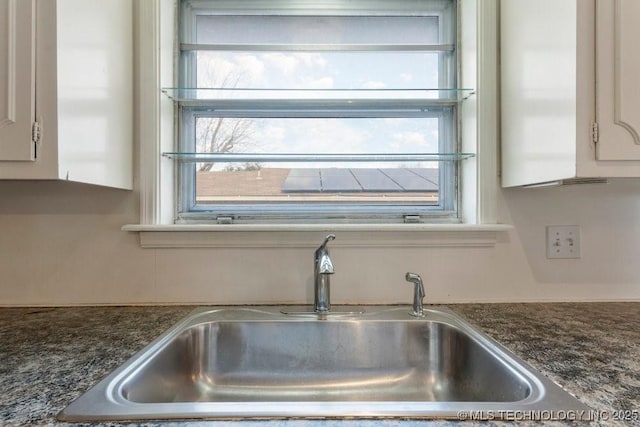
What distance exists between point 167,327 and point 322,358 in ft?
1.42

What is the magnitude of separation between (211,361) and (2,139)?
728 millimetres

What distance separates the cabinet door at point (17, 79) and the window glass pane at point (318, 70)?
58 centimetres

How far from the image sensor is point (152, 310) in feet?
3.58

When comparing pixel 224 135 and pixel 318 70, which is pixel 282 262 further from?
pixel 318 70

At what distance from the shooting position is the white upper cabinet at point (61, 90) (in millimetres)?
784

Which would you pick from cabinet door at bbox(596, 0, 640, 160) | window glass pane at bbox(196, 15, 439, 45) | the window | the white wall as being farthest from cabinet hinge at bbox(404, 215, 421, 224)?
window glass pane at bbox(196, 15, 439, 45)

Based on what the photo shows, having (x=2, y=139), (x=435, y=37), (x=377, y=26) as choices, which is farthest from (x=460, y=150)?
(x=2, y=139)

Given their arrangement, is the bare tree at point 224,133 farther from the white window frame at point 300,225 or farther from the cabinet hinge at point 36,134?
the cabinet hinge at point 36,134

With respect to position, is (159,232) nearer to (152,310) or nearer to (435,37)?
(152,310)

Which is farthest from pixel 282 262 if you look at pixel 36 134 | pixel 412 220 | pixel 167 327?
pixel 36 134

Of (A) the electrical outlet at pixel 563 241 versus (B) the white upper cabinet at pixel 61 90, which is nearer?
(B) the white upper cabinet at pixel 61 90

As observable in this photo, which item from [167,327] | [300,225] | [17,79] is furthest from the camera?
[300,225]

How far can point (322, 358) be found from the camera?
984mm

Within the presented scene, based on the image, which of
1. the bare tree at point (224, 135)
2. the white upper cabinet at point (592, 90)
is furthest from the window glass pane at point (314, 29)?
the white upper cabinet at point (592, 90)
